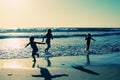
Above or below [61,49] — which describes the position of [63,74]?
above

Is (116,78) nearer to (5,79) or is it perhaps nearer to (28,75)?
(28,75)

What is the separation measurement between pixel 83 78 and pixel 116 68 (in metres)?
2.89

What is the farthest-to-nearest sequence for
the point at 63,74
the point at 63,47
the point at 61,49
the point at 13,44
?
the point at 13,44 → the point at 63,47 → the point at 61,49 → the point at 63,74

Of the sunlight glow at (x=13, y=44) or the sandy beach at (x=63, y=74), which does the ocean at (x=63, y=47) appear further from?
the sandy beach at (x=63, y=74)

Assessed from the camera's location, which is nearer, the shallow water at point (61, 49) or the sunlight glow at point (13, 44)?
the shallow water at point (61, 49)

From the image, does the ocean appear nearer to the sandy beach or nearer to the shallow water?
the shallow water

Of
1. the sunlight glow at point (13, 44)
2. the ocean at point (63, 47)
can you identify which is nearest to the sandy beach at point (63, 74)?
the ocean at point (63, 47)

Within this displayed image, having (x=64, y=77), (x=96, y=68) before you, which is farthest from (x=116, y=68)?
(x=64, y=77)

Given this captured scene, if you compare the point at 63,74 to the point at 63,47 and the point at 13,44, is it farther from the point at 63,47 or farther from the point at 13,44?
the point at 13,44

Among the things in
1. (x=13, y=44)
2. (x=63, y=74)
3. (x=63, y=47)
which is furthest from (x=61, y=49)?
(x=63, y=74)

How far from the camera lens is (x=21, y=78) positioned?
11156mm

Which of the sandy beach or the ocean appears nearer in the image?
the sandy beach

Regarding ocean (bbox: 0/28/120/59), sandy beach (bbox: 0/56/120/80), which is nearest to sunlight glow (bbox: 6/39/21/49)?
ocean (bbox: 0/28/120/59)

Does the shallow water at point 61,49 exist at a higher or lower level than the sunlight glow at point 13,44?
higher
